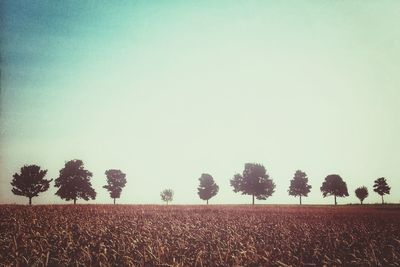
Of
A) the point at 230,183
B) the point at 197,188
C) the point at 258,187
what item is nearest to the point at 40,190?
the point at 197,188

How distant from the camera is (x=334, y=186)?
264 ft

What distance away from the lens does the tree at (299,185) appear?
76.6 m

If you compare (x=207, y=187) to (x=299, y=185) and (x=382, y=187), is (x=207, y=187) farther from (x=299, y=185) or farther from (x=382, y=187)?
(x=382, y=187)

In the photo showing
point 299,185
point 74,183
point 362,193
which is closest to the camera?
point 74,183

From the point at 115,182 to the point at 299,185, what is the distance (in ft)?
159

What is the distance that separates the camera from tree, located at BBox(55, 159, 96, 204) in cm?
5050

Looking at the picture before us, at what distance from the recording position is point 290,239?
8695mm

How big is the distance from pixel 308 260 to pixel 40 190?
59.1m

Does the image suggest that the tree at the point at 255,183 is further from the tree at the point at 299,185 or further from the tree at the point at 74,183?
the tree at the point at 74,183

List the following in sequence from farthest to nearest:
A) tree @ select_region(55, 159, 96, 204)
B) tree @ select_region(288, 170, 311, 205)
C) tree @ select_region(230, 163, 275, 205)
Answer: tree @ select_region(288, 170, 311, 205)
tree @ select_region(230, 163, 275, 205)
tree @ select_region(55, 159, 96, 204)

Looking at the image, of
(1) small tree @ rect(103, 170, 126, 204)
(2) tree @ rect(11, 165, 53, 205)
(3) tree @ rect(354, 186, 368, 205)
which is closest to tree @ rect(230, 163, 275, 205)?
(1) small tree @ rect(103, 170, 126, 204)

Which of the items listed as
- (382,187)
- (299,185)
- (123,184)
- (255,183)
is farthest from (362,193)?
(123,184)

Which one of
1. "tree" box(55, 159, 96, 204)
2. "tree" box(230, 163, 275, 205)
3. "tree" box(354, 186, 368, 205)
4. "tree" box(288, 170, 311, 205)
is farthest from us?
"tree" box(354, 186, 368, 205)

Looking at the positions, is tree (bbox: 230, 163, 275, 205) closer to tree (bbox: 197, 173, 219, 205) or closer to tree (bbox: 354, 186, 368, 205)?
tree (bbox: 197, 173, 219, 205)
